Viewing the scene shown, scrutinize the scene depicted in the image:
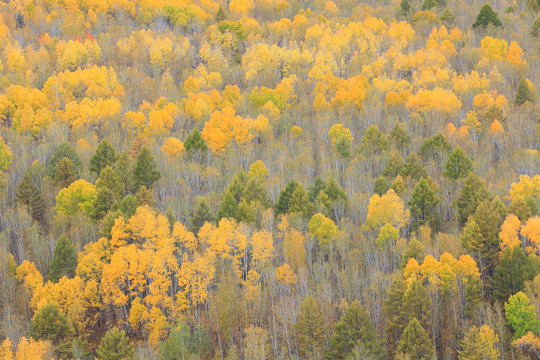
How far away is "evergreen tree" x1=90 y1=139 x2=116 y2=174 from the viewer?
275ft

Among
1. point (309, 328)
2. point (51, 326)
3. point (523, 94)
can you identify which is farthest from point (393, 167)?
point (51, 326)

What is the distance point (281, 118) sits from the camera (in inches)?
4316

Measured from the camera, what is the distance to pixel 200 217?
70.4m

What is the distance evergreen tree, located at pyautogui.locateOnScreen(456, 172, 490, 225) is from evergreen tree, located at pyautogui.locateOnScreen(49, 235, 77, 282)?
139ft

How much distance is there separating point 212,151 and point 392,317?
48.9m

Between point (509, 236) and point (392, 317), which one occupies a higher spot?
point (509, 236)

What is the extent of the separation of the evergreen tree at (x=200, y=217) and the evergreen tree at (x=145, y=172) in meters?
12.7

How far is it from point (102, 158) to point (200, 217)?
21.0 m

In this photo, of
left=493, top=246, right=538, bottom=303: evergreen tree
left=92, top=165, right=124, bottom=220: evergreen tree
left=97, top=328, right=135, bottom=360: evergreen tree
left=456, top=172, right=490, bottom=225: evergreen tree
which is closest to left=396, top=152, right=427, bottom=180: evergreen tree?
left=456, top=172, right=490, bottom=225: evergreen tree

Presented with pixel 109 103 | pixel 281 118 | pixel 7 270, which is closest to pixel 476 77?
pixel 281 118

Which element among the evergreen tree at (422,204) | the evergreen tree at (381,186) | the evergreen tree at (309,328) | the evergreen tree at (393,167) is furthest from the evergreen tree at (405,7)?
the evergreen tree at (309,328)

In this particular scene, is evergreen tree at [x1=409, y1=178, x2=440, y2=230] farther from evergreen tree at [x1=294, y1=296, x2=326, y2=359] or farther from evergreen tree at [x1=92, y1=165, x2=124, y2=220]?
evergreen tree at [x1=92, y1=165, x2=124, y2=220]

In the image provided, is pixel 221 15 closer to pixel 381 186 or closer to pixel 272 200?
pixel 272 200

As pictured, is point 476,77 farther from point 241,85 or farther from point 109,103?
point 109,103
